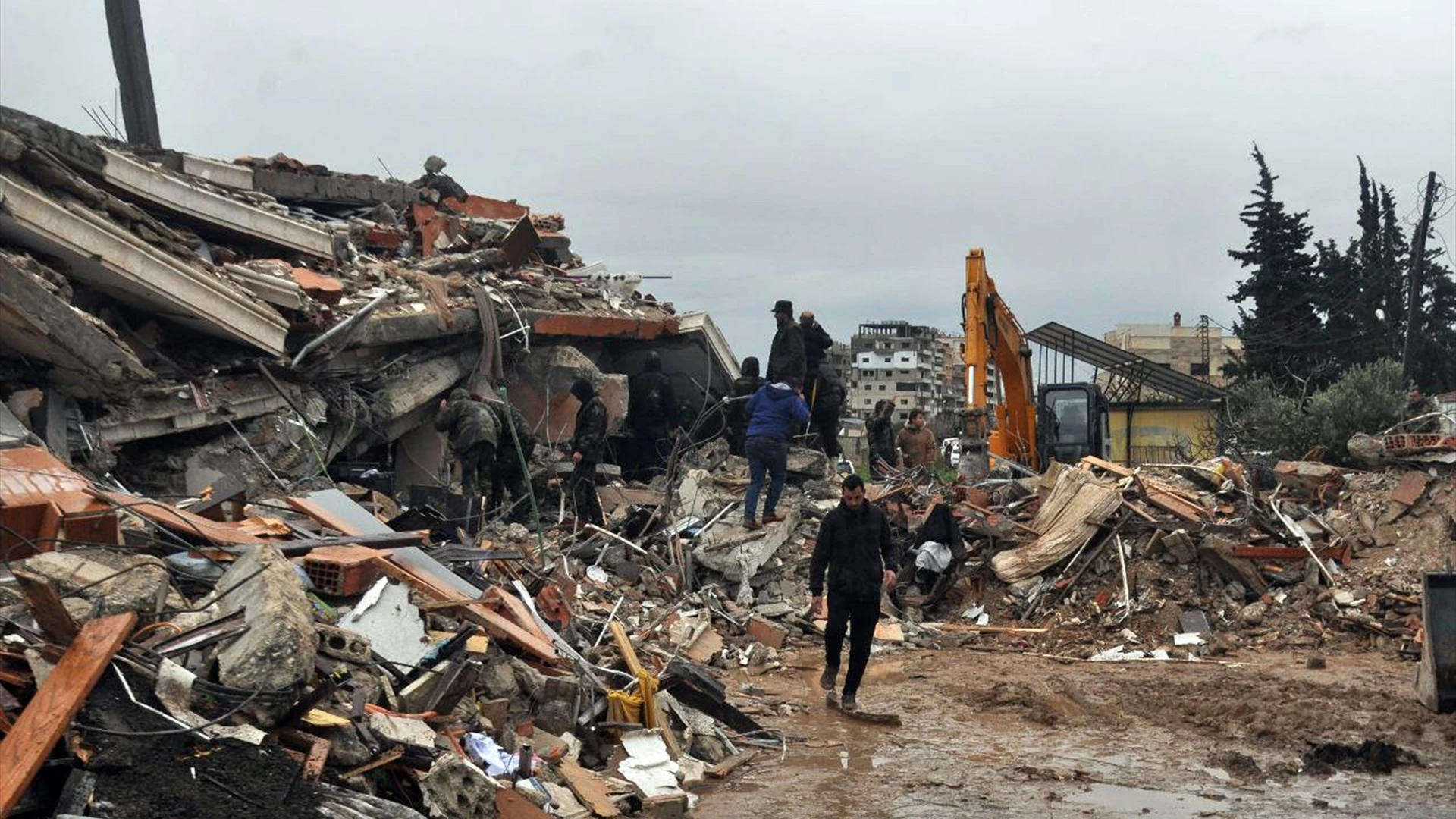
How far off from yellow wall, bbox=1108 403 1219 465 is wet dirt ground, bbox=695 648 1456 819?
12.3 metres

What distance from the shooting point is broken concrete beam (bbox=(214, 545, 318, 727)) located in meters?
5.93

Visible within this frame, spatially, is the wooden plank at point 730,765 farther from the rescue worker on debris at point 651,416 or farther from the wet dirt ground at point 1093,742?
the rescue worker on debris at point 651,416

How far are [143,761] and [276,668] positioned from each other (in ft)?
2.38

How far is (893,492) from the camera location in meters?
15.9

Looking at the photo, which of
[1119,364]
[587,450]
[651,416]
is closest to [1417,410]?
[1119,364]

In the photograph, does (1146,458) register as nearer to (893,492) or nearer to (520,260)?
(893,492)

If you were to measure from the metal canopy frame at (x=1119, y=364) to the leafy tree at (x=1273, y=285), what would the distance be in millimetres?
11154

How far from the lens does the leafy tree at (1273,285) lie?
36781 mm

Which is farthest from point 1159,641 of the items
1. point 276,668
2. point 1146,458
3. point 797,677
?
point 1146,458

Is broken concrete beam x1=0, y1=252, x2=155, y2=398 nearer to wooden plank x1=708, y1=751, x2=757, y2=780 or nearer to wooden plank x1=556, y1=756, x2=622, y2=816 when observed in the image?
wooden plank x1=556, y1=756, x2=622, y2=816

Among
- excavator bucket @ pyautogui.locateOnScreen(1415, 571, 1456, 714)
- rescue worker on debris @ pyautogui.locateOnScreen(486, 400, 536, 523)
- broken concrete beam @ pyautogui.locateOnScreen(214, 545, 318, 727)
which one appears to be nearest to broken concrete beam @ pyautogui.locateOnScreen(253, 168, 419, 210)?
rescue worker on debris @ pyautogui.locateOnScreen(486, 400, 536, 523)

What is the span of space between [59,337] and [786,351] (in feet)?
25.2

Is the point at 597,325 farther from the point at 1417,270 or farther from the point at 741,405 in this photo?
the point at 1417,270

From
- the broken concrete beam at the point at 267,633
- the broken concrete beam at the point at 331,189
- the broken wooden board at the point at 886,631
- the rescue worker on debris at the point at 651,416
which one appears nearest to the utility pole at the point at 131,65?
the broken concrete beam at the point at 331,189
